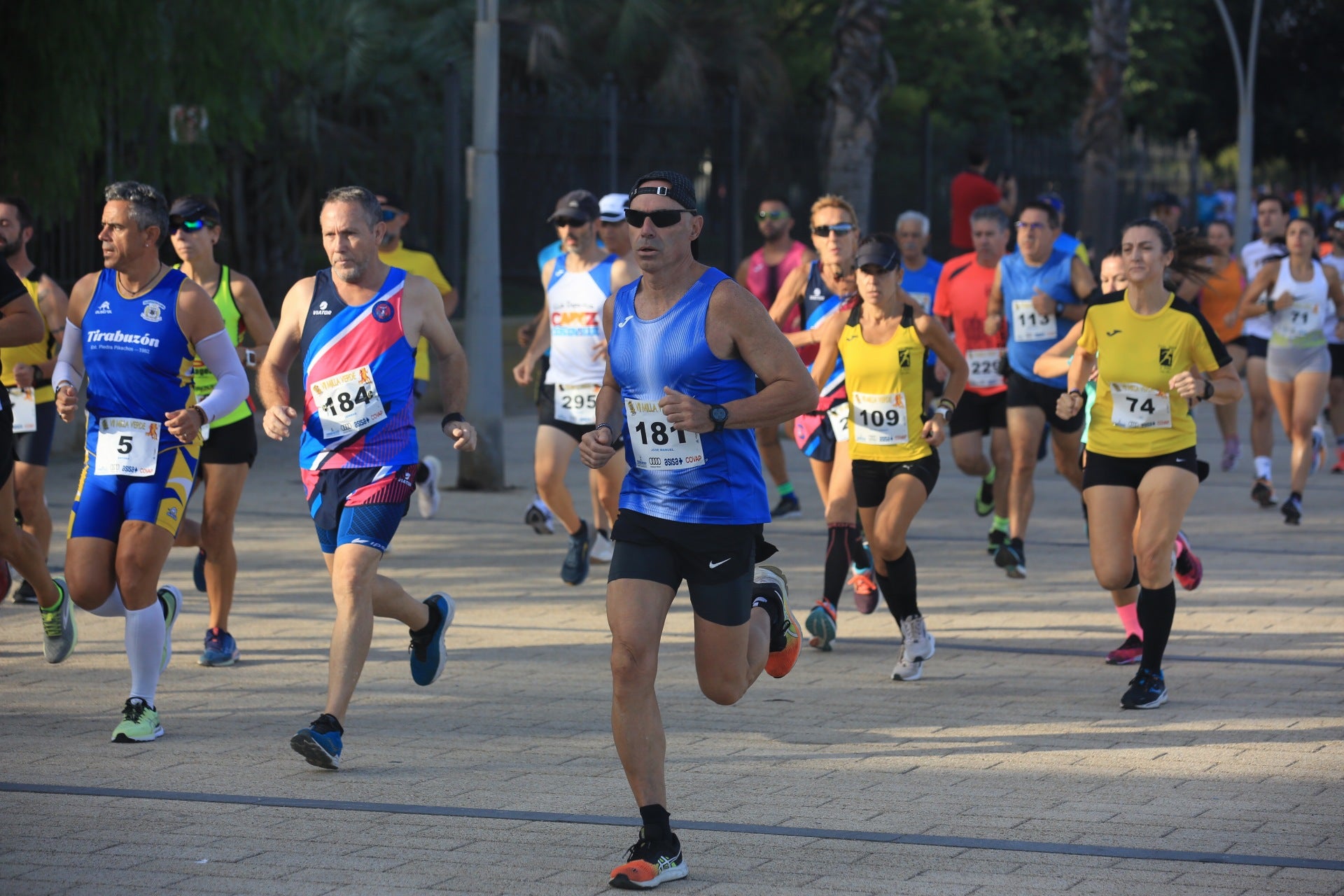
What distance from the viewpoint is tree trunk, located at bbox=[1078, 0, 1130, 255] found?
86.8 ft

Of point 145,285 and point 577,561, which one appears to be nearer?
point 145,285

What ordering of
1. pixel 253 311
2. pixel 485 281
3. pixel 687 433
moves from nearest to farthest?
pixel 687 433 < pixel 253 311 < pixel 485 281

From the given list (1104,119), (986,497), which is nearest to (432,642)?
(986,497)

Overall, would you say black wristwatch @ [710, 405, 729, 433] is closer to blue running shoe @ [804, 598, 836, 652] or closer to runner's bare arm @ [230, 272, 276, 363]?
blue running shoe @ [804, 598, 836, 652]

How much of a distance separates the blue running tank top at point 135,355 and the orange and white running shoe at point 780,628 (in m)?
2.25

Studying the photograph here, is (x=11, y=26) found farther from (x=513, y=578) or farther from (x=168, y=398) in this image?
(x=168, y=398)

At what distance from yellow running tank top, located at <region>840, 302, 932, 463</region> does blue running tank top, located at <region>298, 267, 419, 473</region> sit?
86.2 inches

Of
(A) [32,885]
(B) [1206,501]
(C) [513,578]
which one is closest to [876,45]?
(B) [1206,501]

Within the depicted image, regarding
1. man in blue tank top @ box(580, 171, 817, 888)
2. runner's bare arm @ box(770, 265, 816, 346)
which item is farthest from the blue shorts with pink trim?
runner's bare arm @ box(770, 265, 816, 346)

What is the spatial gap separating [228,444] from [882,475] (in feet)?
8.95

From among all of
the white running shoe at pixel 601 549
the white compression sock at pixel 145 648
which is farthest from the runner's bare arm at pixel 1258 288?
the white compression sock at pixel 145 648

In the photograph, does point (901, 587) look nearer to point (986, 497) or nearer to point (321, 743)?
point (321, 743)

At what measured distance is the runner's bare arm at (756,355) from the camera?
16.0ft

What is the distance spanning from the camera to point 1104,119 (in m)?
26.9
